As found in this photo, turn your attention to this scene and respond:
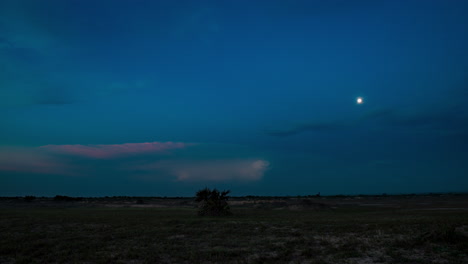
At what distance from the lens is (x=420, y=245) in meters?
17.0

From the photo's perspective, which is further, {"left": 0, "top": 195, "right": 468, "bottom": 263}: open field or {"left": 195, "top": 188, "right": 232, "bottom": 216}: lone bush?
{"left": 195, "top": 188, "right": 232, "bottom": 216}: lone bush

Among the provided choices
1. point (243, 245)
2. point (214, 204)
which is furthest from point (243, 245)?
point (214, 204)

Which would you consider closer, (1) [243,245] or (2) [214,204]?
(1) [243,245]

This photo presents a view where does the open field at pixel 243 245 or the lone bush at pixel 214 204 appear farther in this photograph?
the lone bush at pixel 214 204

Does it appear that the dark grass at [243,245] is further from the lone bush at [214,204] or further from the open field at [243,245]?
the lone bush at [214,204]

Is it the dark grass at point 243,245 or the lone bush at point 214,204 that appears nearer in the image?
the dark grass at point 243,245

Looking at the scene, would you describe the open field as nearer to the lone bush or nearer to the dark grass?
the dark grass

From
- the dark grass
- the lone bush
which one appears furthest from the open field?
the lone bush

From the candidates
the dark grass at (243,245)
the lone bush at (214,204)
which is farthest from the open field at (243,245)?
the lone bush at (214,204)

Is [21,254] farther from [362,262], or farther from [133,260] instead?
[362,262]

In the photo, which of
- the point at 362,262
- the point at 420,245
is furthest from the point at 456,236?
the point at 362,262

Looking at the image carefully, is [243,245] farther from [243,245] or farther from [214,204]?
[214,204]

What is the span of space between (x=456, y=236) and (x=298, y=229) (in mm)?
9671

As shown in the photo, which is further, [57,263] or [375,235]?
[375,235]
